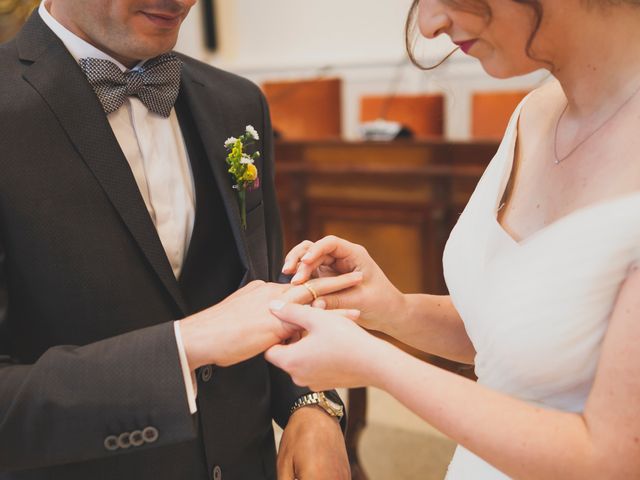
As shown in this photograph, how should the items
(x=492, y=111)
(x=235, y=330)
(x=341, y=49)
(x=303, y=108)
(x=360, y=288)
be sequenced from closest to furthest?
(x=235, y=330) → (x=360, y=288) → (x=492, y=111) → (x=303, y=108) → (x=341, y=49)

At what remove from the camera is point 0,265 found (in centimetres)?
134

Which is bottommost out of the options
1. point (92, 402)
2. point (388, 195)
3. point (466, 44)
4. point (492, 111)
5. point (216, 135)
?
point (388, 195)

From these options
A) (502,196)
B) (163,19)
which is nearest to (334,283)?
(502,196)

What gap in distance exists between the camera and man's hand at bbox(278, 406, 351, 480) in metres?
1.53

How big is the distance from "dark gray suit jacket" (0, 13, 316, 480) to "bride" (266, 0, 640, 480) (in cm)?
29

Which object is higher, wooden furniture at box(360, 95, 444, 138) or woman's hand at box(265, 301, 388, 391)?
woman's hand at box(265, 301, 388, 391)

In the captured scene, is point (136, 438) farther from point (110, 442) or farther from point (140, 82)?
point (140, 82)

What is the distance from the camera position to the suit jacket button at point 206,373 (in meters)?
1.58

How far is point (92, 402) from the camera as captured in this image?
129 cm

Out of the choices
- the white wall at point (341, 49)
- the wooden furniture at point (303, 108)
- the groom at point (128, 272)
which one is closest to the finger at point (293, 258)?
the groom at point (128, 272)

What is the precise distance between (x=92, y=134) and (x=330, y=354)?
0.68 meters

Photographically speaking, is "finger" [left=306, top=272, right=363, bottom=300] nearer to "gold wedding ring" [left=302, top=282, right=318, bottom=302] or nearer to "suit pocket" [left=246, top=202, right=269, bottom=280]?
"gold wedding ring" [left=302, top=282, right=318, bottom=302]

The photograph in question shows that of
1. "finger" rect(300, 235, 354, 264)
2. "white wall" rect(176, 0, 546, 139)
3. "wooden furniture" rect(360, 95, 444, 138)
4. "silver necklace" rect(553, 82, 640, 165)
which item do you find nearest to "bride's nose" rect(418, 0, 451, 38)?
"silver necklace" rect(553, 82, 640, 165)

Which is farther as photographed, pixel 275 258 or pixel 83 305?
pixel 275 258
